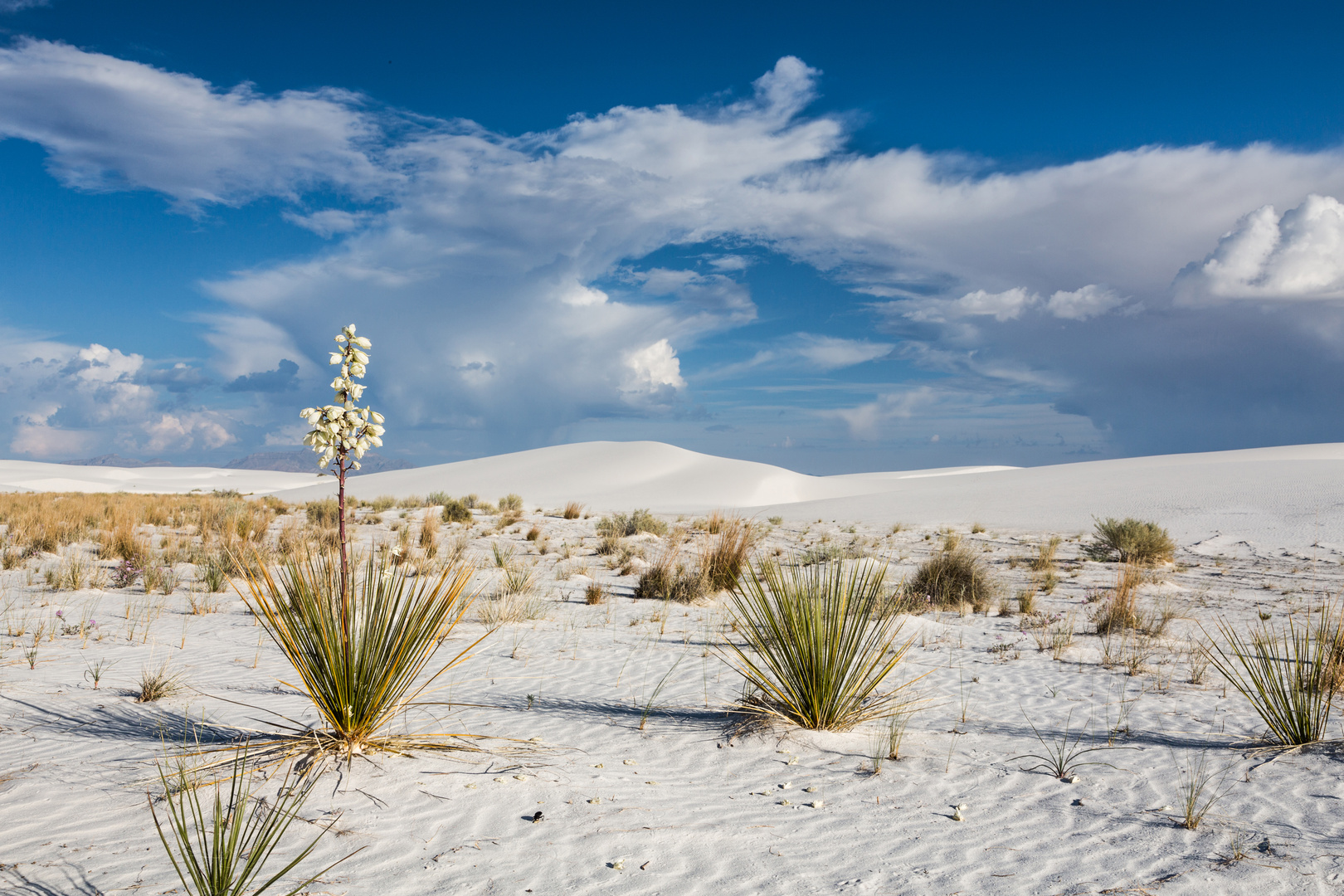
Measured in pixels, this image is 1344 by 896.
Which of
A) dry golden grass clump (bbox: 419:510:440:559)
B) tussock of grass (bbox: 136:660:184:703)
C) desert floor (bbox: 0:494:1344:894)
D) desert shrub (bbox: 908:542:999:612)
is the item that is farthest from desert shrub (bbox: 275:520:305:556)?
desert shrub (bbox: 908:542:999:612)

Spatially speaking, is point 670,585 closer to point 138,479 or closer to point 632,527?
point 632,527

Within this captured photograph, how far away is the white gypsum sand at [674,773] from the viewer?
291cm

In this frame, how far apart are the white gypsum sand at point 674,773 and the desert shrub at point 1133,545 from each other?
13.6ft

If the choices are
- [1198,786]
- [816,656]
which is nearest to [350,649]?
[816,656]

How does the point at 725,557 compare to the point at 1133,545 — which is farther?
the point at 1133,545

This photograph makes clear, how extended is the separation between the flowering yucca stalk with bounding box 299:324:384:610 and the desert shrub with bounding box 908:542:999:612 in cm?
805

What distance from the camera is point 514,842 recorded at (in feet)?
10.2

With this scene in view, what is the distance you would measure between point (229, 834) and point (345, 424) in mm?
1768

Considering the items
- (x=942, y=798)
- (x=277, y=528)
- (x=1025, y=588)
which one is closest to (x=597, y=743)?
(x=942, y=798)

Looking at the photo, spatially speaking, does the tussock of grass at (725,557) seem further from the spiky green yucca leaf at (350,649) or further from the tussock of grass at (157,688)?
the spiky green yucca leaf at (350,649)

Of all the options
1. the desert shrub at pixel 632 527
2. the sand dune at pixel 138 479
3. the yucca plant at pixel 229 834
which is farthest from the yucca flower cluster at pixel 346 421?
the sand dune at pixel 138 479

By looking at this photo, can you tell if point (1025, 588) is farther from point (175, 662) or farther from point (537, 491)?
point (537, 491)

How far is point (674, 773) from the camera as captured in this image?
4.02 metres

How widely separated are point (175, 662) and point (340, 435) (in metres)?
4.38
